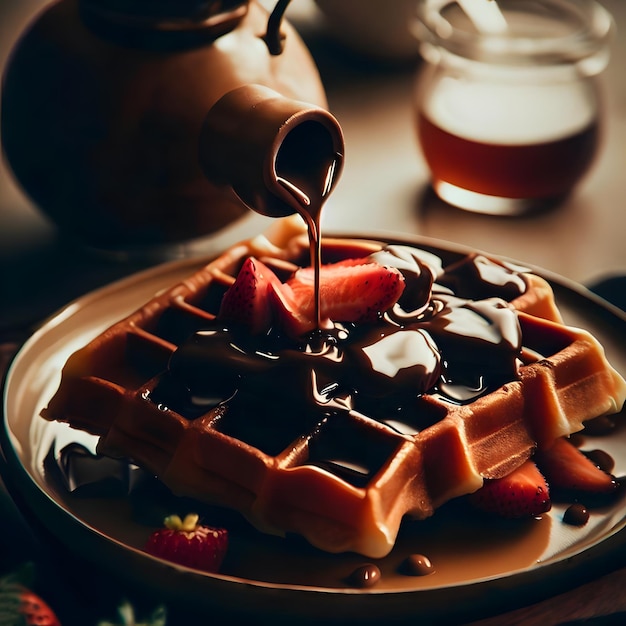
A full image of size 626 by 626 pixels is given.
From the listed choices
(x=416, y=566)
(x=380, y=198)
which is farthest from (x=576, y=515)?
(x=380, y=198)

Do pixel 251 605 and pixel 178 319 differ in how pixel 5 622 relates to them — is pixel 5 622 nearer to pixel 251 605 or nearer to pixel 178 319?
pixel 251 605

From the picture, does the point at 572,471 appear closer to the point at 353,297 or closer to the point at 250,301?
the point at 353,297

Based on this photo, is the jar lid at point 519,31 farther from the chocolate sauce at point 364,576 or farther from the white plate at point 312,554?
the chocolate sauce at point 364,576

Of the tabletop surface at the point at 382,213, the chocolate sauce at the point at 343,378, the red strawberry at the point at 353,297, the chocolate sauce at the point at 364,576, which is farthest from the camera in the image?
the tabletop surface at the point at 382,213

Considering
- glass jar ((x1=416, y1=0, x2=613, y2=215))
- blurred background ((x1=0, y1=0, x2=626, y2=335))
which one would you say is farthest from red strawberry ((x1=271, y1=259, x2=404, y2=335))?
glass jar ((x1=416, y1=0, x2=613, y2=215))

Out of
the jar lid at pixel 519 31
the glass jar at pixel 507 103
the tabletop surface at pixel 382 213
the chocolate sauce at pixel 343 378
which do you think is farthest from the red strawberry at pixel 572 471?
the jar lid at pixel 519 31

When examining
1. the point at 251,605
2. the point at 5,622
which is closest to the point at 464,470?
the point at 251,605
